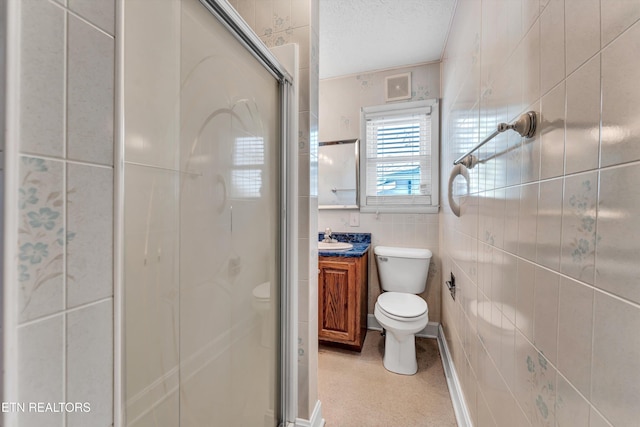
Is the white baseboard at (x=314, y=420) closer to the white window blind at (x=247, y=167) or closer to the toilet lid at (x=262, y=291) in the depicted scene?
the toilet lid at (x=262, y=291)

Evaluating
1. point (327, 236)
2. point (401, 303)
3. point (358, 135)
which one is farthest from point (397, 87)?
point (401, 303)

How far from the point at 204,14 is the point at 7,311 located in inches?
33.4

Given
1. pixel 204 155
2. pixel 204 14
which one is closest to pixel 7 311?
pixel 204 155

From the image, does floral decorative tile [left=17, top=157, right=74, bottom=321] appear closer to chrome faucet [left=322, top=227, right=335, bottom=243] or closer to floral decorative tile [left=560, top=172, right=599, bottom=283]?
floral decorative tile [left=560, top=172, right=599, bottom=283]

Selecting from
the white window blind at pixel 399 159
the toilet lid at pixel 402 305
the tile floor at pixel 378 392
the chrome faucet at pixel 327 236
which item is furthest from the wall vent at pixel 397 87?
the tile floor at pixel 378 392

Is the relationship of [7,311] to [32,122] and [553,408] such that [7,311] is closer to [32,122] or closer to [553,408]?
[32,122]

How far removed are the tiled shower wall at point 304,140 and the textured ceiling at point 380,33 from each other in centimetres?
55

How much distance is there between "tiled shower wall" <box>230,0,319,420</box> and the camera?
1263 millimetres

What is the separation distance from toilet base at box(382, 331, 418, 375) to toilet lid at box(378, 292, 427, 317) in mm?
177

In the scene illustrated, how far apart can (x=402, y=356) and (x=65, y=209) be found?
2.00 metres

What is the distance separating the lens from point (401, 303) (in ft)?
6.36

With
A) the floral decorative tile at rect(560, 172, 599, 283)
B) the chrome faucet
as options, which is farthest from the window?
the floral decorative tile at rect(560, 172, 599, 283)

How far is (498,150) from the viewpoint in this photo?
3.21 feet

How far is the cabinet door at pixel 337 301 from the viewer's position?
2008mm
